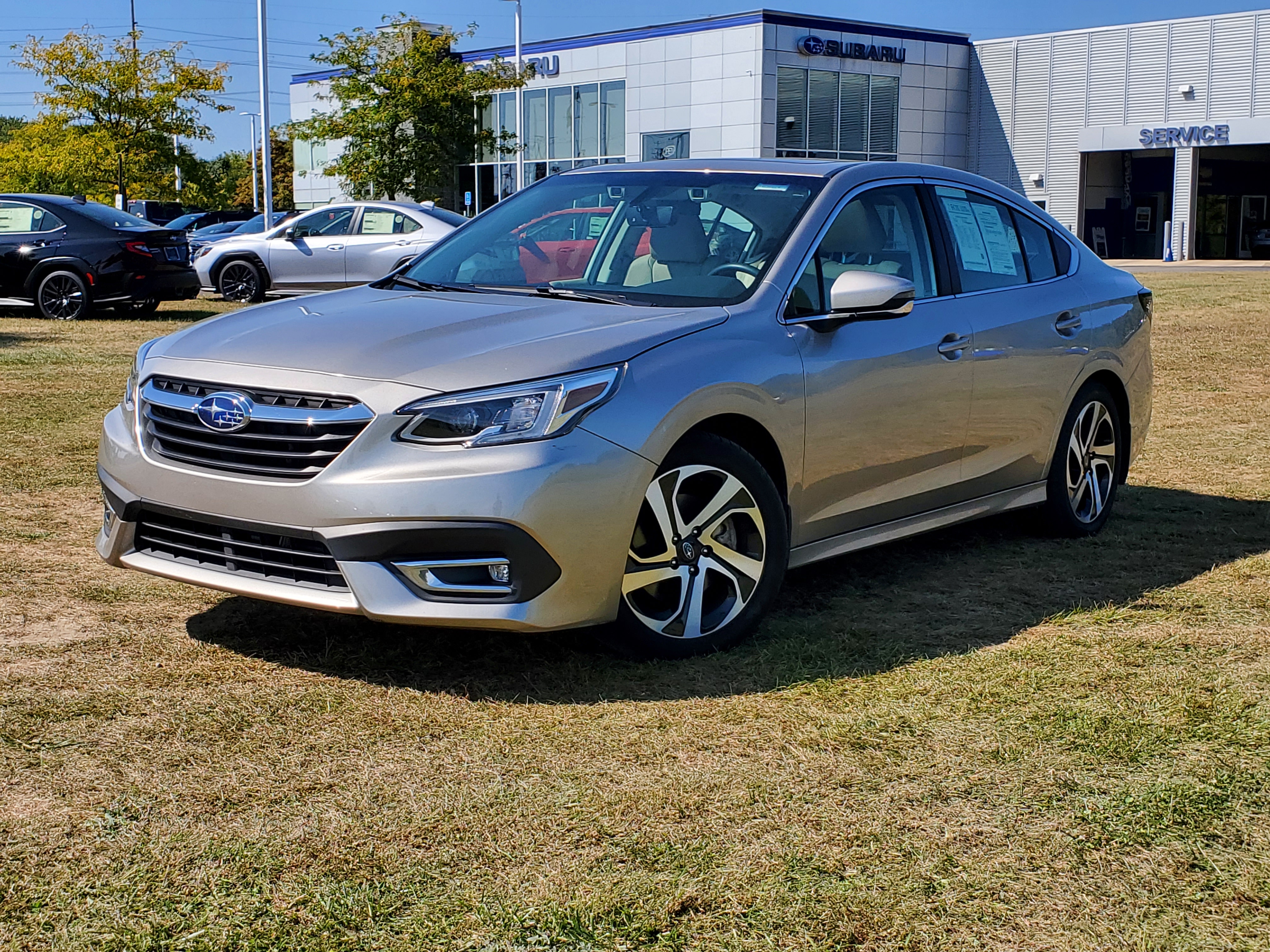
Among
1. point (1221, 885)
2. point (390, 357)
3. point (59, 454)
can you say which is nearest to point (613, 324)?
point (390, 357)

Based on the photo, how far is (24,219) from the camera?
1820 centimetres

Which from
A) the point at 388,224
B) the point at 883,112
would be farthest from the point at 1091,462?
the point at 883,112

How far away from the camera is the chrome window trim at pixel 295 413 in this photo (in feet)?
13.6

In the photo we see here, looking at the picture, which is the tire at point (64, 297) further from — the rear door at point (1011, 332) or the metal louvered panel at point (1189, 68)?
the metal louvered panel at point (1189, 68)

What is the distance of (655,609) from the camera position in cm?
464

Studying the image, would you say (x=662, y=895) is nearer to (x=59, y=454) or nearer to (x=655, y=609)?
(x=655, y=609)

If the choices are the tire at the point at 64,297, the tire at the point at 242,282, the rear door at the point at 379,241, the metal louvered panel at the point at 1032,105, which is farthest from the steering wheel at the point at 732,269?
the metal louvered panel at the point at 1032,105

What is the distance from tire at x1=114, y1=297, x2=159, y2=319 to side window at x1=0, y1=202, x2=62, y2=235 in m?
1.25

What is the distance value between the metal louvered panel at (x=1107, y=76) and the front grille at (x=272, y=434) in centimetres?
5514

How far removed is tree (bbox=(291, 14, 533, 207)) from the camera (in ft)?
145

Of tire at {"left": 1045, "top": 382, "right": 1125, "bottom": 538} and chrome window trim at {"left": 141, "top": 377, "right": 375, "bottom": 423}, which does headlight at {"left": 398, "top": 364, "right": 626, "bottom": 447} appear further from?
tire at {"left": 1045, "top": 382, "right": 1125, "bottom": 538}

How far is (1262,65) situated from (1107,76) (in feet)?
18.8

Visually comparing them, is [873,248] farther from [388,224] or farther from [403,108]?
[403,108]

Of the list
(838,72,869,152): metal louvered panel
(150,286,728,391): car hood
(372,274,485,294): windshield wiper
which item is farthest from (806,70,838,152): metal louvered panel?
(150,286,728,391): car hood
